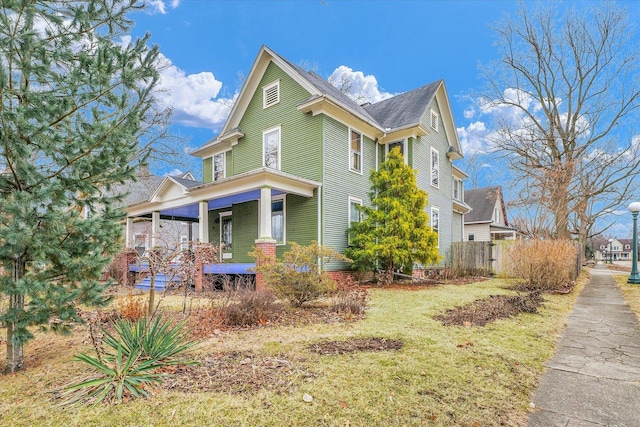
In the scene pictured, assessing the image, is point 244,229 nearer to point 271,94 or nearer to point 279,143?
point 279,143

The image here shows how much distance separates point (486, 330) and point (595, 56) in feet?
82.0

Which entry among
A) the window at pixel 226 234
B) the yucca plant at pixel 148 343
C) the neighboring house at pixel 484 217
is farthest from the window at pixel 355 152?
the neighboring house at pixel 484 217

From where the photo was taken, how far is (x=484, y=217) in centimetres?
2889

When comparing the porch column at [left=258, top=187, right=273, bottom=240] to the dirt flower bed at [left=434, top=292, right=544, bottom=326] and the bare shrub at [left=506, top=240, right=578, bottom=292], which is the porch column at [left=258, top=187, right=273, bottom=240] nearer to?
the dirt flower bed at [left=434, top=292, right=544, bottom=326]

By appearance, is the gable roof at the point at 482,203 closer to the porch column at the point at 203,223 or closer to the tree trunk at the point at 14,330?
the porch column at the point at 203,223

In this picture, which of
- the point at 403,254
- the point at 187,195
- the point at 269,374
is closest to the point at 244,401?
the point at 269,374

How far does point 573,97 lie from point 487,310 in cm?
2240

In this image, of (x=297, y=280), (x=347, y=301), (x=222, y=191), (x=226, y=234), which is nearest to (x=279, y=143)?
(x=222, y=191)

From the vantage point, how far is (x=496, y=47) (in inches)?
934

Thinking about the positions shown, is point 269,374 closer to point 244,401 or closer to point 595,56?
point 244,401

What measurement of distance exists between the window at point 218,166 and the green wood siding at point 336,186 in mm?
6471

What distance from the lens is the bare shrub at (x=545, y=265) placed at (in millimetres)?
10969

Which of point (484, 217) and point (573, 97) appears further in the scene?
point (484, 217)

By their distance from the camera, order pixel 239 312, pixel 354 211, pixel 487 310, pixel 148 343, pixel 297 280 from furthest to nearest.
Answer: pixel 354 211
pixel 487 310
pixel 297 280
pixel 239 312
pixel 148 343
